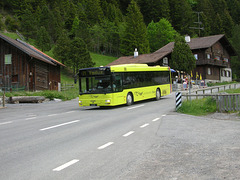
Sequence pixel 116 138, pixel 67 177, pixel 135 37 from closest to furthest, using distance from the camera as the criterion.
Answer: pixel 67 177, pixel 116 138, pixel 135 37

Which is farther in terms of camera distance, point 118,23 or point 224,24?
point 224,24

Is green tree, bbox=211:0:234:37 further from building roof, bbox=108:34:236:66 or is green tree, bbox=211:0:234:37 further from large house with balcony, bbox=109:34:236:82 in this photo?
building roof, bbox=108:34:236:66

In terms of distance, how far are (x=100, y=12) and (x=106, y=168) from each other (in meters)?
101

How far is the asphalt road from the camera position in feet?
17.4

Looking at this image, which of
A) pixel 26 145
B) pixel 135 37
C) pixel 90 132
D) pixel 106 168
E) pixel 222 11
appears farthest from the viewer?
pixel 222 11

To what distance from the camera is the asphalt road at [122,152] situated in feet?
17.4

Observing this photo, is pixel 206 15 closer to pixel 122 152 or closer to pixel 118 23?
pixel 118 23

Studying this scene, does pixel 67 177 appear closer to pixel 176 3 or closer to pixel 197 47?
pixel 197 47

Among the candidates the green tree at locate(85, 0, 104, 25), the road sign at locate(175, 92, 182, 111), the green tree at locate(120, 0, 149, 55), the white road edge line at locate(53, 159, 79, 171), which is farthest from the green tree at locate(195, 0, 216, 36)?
the white road edge line at locate(53, 159, 79, 171)

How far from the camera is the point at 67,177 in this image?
5082mm

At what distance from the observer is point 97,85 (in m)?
18.7

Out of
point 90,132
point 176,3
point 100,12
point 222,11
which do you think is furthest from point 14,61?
point 222,11

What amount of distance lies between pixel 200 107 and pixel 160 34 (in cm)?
6894

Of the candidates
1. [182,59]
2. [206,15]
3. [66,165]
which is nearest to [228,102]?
A: [66,165]
